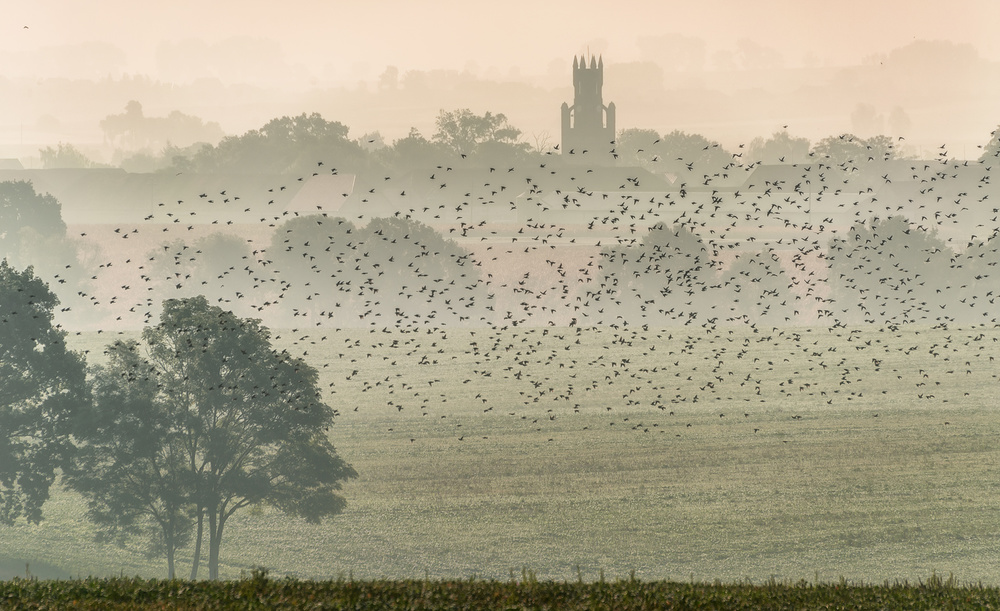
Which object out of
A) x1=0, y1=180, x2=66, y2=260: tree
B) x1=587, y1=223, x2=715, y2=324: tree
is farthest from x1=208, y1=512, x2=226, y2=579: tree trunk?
x1=0, y1=180, x2=66, y2=260: tree

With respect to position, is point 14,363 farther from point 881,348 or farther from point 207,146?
point 207,146

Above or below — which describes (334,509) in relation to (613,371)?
below

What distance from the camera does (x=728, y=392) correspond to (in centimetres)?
7338

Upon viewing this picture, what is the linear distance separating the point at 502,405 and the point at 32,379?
29852 millimetres

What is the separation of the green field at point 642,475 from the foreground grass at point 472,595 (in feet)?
40.0

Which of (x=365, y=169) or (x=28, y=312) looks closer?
(x=28, y=312)

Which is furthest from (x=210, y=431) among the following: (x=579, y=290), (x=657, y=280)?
(x=579, y=290)

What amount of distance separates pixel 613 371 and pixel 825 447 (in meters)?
21.8

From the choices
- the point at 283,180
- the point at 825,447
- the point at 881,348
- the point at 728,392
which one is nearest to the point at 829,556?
the point at 825,447

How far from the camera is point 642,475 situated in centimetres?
5556

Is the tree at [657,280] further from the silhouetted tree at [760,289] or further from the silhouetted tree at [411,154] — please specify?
the silhouetted tree at [411,154]

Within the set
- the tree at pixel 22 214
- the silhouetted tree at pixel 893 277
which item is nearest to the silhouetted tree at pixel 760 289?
the silhouetted tree at pixel 893 277

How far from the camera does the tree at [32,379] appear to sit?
48.9 metres

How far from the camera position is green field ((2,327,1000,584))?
1817 inches
